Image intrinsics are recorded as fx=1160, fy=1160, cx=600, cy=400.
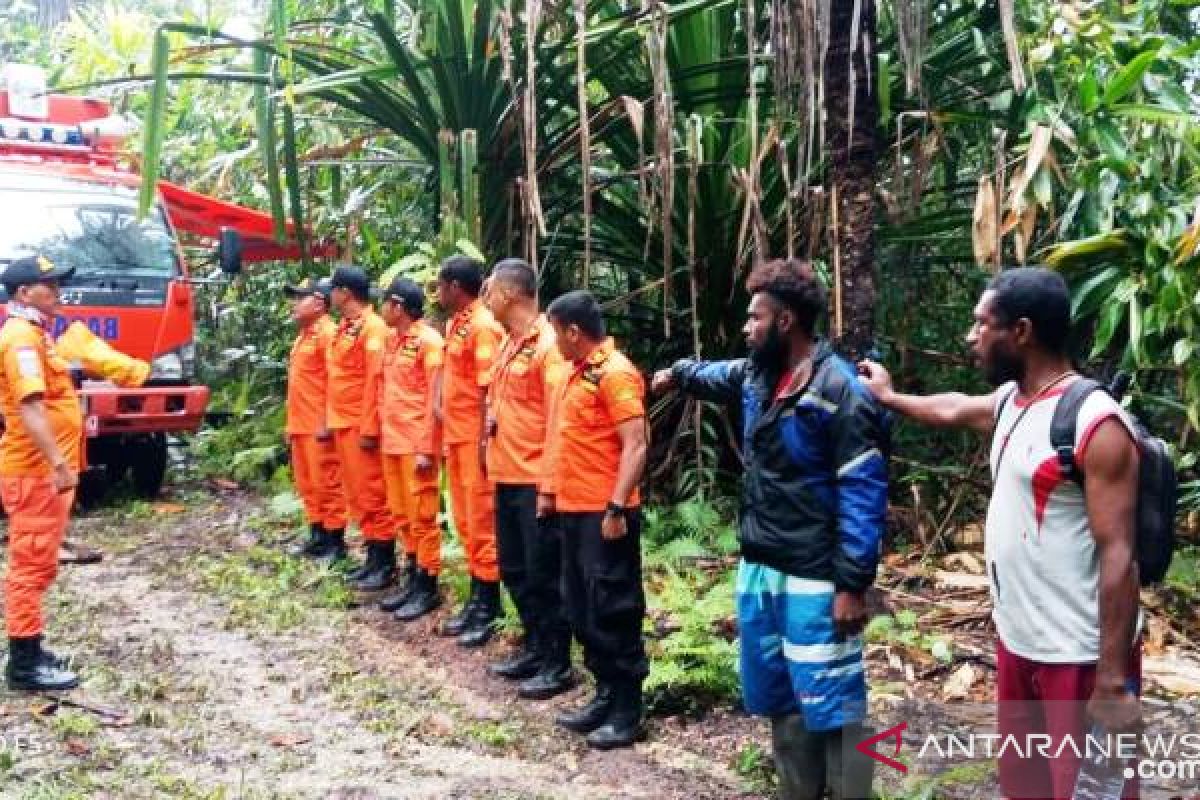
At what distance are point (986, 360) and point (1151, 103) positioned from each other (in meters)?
2.49

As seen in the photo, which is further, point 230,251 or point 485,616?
point 230,251

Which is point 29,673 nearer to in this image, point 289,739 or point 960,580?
point 289,739

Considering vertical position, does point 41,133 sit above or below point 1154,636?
above

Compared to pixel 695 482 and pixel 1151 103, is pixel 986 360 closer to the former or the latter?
pixel 1151 103

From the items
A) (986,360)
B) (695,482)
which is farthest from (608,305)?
(986,360)

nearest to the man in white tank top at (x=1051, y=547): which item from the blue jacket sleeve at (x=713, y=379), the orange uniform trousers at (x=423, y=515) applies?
the blue jacket sleeve at (x=713, y=379)

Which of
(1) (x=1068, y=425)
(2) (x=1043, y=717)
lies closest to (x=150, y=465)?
(2) (x=1043, y=717)

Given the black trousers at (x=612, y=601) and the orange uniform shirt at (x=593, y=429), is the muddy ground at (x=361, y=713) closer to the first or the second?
the black trousers at (x=612, y=601)

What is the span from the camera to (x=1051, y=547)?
2430mm

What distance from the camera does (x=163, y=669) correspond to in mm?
5008

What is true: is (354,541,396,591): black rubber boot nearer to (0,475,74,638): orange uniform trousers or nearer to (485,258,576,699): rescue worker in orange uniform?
(485,258,576,699): rescue worker in orange uniform

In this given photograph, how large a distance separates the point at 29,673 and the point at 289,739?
1.26 metres

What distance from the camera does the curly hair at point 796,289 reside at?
3.00m

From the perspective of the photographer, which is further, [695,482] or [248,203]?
[248,203]
